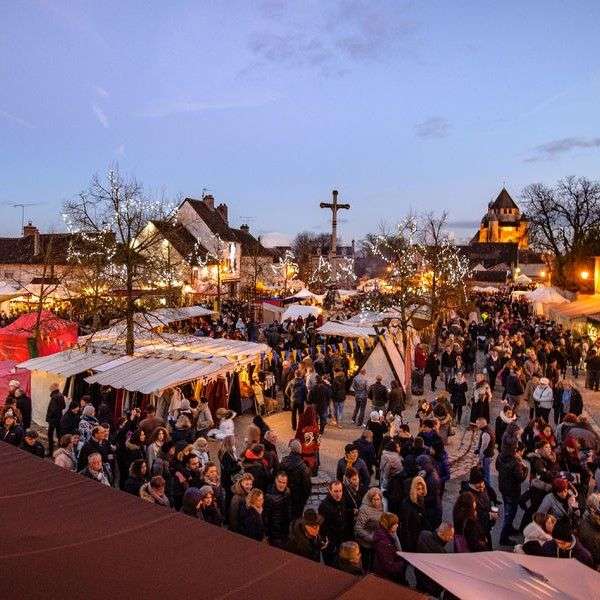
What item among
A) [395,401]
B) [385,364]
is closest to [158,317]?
[385,364]

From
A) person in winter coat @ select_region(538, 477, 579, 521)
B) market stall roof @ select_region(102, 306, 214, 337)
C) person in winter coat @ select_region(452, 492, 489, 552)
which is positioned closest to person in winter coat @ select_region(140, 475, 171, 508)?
person in winter coat @ select_region(452, 492, 489, 552)

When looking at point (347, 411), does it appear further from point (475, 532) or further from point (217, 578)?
point (217, 578)

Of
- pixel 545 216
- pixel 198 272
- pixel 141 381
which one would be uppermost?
pixel 545 216

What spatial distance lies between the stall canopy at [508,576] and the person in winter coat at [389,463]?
3203 mm

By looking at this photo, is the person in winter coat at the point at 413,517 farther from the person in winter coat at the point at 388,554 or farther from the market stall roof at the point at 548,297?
the market stall roof at the point at 548,297

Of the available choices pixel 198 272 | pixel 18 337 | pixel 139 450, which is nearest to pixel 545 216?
pixel 198 272

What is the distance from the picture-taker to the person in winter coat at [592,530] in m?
5.88

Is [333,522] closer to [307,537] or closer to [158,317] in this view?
[307,537]

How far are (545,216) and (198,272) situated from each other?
29237 mm

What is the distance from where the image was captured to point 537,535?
559cm

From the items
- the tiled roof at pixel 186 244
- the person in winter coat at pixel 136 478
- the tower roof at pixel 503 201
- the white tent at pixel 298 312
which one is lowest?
the person in winter coat at pixel 136 478

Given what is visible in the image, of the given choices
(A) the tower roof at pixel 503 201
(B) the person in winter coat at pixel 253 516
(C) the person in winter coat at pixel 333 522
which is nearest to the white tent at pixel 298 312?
(C) the person in winter coat at pixel 333 522

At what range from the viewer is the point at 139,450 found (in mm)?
8461

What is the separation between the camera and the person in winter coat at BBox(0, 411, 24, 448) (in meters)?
8.80
